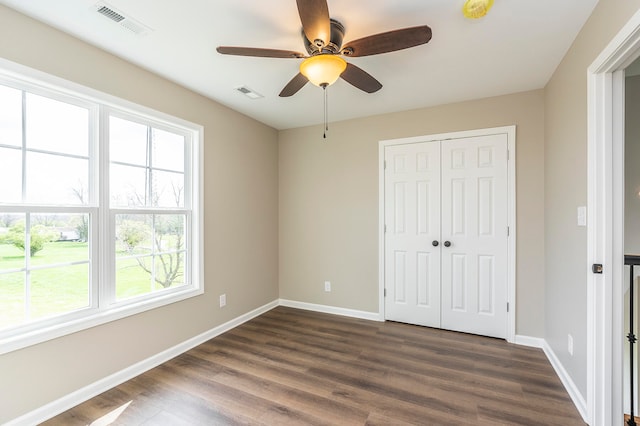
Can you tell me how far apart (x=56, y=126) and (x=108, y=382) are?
190 centimetres

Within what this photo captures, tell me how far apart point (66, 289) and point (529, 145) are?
417 centimetres

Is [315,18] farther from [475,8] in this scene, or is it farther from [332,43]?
[475,8]

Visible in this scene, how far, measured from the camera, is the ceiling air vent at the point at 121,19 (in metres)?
1.70

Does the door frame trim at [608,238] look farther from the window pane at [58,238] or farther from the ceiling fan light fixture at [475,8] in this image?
the window pane at [58,238]

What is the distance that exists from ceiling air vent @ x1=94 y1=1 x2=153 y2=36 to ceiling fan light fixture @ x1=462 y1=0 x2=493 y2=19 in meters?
2.00

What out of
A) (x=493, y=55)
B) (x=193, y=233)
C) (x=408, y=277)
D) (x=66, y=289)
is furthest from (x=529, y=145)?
(x=66, y=289)

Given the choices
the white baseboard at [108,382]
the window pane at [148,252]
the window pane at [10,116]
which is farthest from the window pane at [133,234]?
the white baseboard at [108,382]

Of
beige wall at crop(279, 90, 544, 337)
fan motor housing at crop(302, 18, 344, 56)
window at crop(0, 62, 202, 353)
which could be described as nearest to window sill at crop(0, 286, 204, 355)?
window at crop(0, 62, 202, 353)

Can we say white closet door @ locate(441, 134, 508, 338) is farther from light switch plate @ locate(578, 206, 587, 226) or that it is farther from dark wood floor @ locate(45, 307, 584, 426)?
light switch plate @ locate(578, 206, 587, 226)

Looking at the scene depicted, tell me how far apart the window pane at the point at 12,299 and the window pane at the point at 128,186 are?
742mm

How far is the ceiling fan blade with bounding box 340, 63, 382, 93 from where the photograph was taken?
1.92 metres

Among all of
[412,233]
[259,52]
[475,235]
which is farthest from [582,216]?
[259,52]

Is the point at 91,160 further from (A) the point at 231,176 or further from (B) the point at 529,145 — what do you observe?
(B) the point at 529,145

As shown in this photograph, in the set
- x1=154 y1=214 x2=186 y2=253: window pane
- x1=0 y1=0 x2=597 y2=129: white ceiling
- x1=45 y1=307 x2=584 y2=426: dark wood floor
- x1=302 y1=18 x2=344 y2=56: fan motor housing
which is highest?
x1=0 y1=0 x2=597 y2=129: white ceiling
